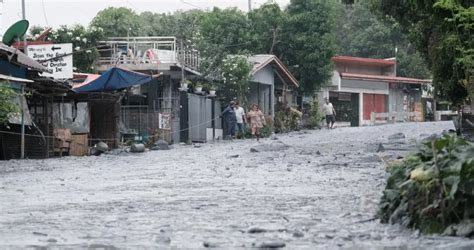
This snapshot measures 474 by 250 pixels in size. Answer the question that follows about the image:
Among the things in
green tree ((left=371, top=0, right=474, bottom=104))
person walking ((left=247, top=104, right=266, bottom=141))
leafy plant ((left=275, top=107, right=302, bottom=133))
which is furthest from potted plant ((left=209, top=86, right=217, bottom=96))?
green tree ((left=371, top=0, right=474, bottom=104))

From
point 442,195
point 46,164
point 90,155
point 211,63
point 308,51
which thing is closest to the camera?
point 442,195

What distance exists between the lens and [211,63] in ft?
110

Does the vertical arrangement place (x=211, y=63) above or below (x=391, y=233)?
above

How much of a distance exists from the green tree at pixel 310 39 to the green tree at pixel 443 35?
19.8m

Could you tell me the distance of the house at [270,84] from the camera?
36.8 metres

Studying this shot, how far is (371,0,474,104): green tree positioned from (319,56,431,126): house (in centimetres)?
2705

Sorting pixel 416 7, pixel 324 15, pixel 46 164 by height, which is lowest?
pixel 46 164

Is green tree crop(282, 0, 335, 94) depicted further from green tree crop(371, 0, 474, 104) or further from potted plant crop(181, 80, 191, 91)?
green tree crop(371, 0, 474, 104)

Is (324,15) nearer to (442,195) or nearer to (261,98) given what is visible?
(261,98)

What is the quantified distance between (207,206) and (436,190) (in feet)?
9.89

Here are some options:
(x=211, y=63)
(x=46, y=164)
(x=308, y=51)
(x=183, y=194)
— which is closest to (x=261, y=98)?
(x=308, y=51)

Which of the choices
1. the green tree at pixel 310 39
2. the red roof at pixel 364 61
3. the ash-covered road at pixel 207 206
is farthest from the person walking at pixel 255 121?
the red roof at pixel 364 61

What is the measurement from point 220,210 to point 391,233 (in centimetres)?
229

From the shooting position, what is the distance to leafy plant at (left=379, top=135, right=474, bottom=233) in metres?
5.41
